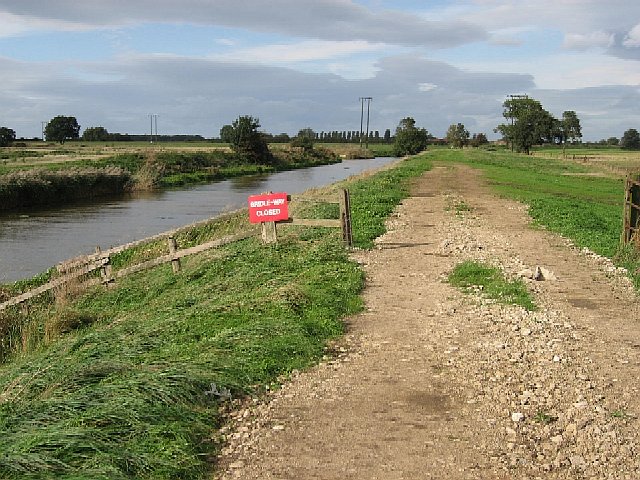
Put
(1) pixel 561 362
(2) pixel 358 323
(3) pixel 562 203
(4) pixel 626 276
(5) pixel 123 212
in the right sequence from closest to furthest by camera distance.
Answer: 1. (1) pixel 561 362
2. (2) pixel 358 323
3. (4) pixel 626 276
4. (3) pixel 562 203
5. (5) pixel 123 212

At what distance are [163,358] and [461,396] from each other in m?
3.15

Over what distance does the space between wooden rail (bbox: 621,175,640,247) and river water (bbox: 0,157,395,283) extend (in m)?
16.2

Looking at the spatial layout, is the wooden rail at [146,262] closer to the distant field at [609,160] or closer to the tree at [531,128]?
the distant field at [609,160]

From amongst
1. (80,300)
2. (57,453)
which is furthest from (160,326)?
(80,300)

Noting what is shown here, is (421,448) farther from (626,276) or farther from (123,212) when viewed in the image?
(123,212)

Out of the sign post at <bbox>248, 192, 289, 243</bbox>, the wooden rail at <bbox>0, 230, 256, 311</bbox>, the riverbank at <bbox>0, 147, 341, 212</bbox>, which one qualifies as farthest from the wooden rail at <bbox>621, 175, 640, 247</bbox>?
the riverbank at <bbox>0, 147, 341, 212</bbox>

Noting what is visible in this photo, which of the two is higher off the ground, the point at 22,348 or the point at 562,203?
the point at 562,203

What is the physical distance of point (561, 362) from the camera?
7113 millimetres

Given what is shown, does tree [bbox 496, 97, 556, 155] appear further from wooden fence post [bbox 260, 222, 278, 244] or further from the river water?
wooden fence post [bbox 260, 222, 278, 244]

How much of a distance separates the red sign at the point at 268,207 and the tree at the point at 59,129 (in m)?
135

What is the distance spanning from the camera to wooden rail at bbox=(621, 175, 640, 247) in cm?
1294

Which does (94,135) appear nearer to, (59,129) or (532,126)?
(59,129)

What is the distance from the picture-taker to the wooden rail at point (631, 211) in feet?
42.4

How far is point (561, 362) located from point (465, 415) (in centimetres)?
181
